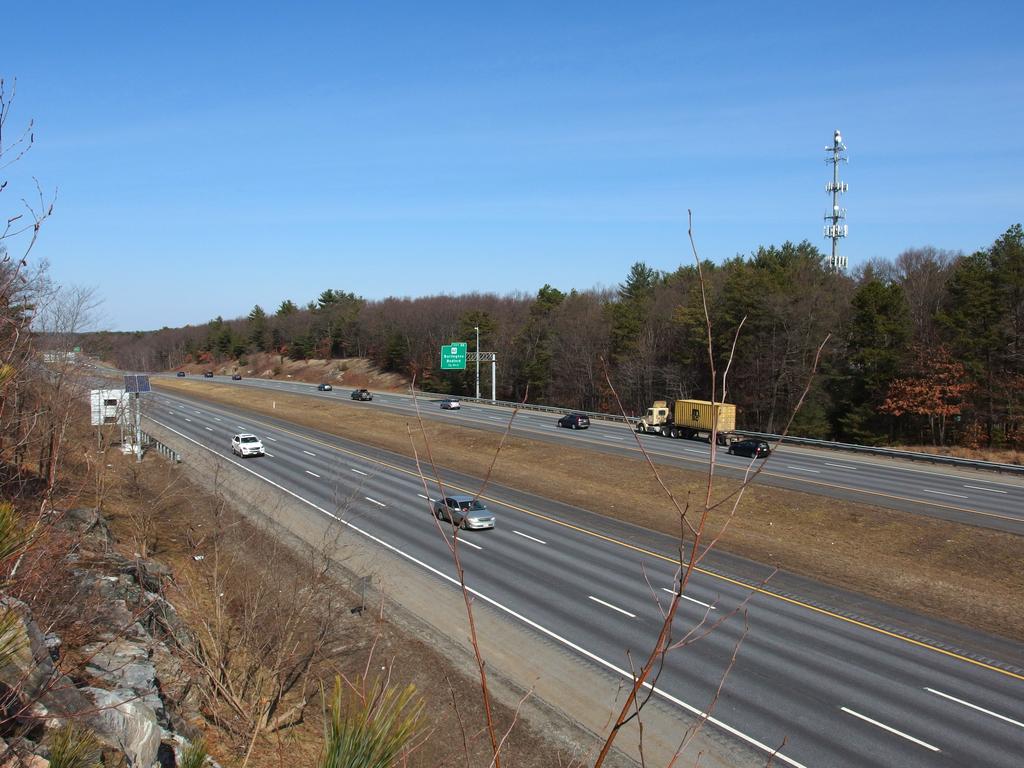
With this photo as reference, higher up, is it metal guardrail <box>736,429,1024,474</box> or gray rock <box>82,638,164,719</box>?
gray rock <box>82,638,164,719</box>

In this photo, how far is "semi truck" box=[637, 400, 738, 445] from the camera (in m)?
49.8

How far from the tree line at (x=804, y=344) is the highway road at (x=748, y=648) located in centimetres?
785

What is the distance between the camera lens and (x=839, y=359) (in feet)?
187

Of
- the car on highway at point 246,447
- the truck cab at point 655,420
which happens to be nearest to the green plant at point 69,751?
the car on highway at point 246,447

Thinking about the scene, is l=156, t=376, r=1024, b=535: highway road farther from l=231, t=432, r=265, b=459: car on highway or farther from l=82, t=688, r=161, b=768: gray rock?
l=82, t=688, r=161, b=768: gray rock

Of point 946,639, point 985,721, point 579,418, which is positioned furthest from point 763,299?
point 985,721

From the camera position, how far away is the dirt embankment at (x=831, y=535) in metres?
22.9

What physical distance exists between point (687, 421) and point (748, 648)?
3670 centimetres

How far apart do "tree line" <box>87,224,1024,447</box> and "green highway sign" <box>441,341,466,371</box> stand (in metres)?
3.58

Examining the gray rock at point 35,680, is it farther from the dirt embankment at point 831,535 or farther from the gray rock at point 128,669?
the dirt embankment at point 831,535

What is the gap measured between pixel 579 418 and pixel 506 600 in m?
37.5

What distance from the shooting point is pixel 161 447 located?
153 ft

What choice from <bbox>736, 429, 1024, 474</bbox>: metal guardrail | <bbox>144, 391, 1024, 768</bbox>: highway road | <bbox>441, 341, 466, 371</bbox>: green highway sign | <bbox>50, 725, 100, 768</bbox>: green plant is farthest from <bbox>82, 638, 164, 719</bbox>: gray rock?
<bbox>441, 341, 466, 371</bbox>: green highway sign

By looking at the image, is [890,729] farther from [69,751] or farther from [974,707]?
[69,751]
